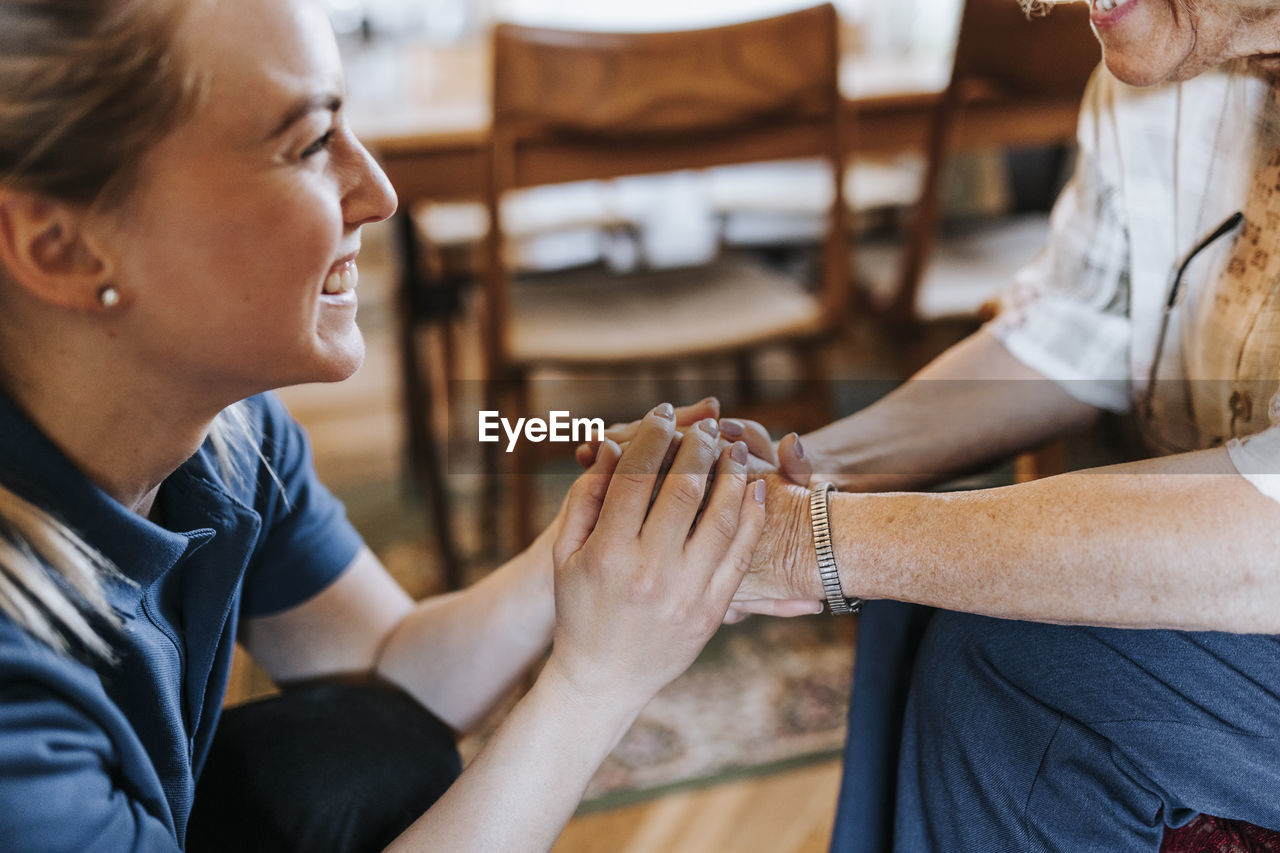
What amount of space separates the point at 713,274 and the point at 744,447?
100 centimetres

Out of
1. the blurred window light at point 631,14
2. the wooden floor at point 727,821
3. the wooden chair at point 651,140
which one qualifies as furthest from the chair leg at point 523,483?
the blurred window light at point 631,14

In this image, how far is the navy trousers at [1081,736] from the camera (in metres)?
0.65

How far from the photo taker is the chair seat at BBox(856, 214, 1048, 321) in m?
1.69

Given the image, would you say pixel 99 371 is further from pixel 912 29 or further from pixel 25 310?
pixel 912 29

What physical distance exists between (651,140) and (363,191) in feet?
2.78

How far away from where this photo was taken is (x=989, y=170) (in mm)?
2275

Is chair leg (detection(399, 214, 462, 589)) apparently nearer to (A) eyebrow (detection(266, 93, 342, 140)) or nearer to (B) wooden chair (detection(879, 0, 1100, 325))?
(B) wooden chair (detection(879, 0, 1100, 325))

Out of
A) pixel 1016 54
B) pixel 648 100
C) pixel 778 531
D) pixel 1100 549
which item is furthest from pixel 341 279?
pixel 1016 54

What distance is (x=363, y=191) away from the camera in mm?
667

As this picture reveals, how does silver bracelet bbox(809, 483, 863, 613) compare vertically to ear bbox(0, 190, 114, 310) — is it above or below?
below

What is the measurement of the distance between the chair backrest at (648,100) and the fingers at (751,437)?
671 mm

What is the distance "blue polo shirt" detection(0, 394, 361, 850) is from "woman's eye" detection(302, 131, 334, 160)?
0.71 ft

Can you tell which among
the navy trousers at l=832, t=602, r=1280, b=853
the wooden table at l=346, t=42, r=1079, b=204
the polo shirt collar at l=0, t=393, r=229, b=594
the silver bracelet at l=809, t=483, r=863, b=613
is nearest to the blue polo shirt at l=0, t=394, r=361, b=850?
the polo shirt collar at l=0, t=393, r=229, b=594

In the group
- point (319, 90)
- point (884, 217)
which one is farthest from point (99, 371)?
point (884, 217)
